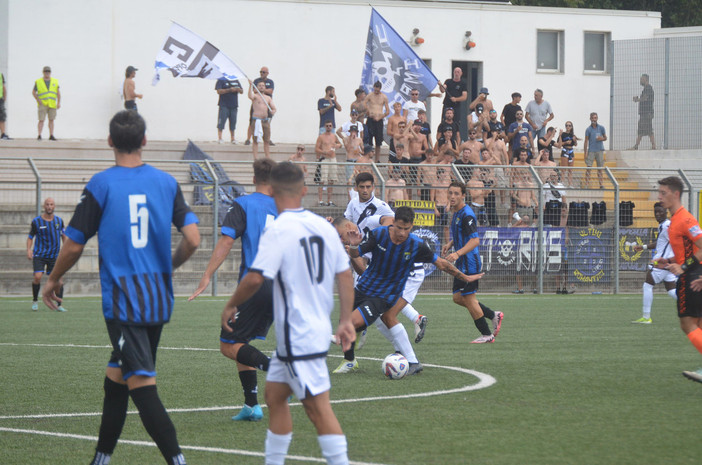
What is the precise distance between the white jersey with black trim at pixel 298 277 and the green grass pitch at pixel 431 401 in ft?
4.60

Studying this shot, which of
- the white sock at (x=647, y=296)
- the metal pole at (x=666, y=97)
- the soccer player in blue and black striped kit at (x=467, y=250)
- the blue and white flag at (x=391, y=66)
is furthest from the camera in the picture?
the metal pole at (x=666, y=97)

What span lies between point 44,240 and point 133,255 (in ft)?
46.8

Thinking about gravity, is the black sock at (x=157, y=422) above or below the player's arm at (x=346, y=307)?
below

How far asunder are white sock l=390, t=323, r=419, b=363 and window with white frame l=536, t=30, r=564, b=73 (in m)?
25.1

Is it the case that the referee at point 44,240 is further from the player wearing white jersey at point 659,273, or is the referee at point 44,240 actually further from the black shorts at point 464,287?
the player wearing white jersey at point 659,273

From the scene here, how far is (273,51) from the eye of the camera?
99.6ft

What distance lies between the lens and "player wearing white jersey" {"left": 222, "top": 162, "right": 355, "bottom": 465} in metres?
5.05

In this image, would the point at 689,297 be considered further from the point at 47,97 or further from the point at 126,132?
the point at 47,97

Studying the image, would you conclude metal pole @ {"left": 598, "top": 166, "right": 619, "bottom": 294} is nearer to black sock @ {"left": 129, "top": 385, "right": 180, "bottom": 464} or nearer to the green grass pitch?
the green grass pitch

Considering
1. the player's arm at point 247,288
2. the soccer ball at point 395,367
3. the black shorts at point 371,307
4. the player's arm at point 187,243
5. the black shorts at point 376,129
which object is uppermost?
the black shorts at point 376,129

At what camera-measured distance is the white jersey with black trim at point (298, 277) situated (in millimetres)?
5051

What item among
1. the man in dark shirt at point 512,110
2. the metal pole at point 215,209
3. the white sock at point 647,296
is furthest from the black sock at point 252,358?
the man in dark shirt at point 512,110

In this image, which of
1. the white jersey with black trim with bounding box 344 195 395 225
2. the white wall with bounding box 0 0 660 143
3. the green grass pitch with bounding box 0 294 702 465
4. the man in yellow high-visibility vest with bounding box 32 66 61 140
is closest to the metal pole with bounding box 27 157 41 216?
the man in yellow high-visibility vest with bounding box 32 66 61 140

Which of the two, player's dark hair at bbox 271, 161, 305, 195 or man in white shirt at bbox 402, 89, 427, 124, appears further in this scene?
man in white shirt at bbox 402, 89, 427, 124
